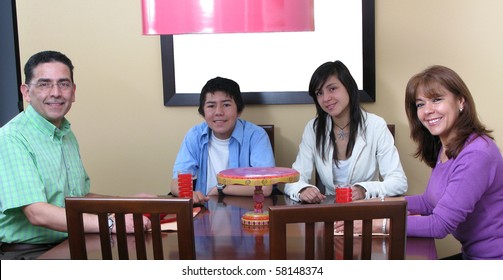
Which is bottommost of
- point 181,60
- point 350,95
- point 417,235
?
point 417,235

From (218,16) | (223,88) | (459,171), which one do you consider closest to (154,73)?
(223,88)

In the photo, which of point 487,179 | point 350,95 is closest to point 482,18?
point 350,95

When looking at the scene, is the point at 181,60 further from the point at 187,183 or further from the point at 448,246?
the point at 448,246

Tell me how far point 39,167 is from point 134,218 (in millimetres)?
758

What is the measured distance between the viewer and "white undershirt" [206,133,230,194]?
263 cm

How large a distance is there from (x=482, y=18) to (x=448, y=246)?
1.21 meters

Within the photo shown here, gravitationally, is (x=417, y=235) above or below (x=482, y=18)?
below

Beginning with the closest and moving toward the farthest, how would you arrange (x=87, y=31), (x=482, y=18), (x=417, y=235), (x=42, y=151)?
1. (x=417, y=235)
2. (x=42, y=151)
3. (x=482, y=18)
4. (x=87, y=31)

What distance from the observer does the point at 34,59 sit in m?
2.10

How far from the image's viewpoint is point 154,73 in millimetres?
3037

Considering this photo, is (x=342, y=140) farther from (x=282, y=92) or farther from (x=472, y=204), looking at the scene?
(x=472, y=204)

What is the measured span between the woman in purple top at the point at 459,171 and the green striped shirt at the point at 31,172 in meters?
1.24

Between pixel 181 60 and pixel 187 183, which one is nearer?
pixel 187 183

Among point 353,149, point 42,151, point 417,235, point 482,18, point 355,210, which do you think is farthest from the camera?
point 482,18
